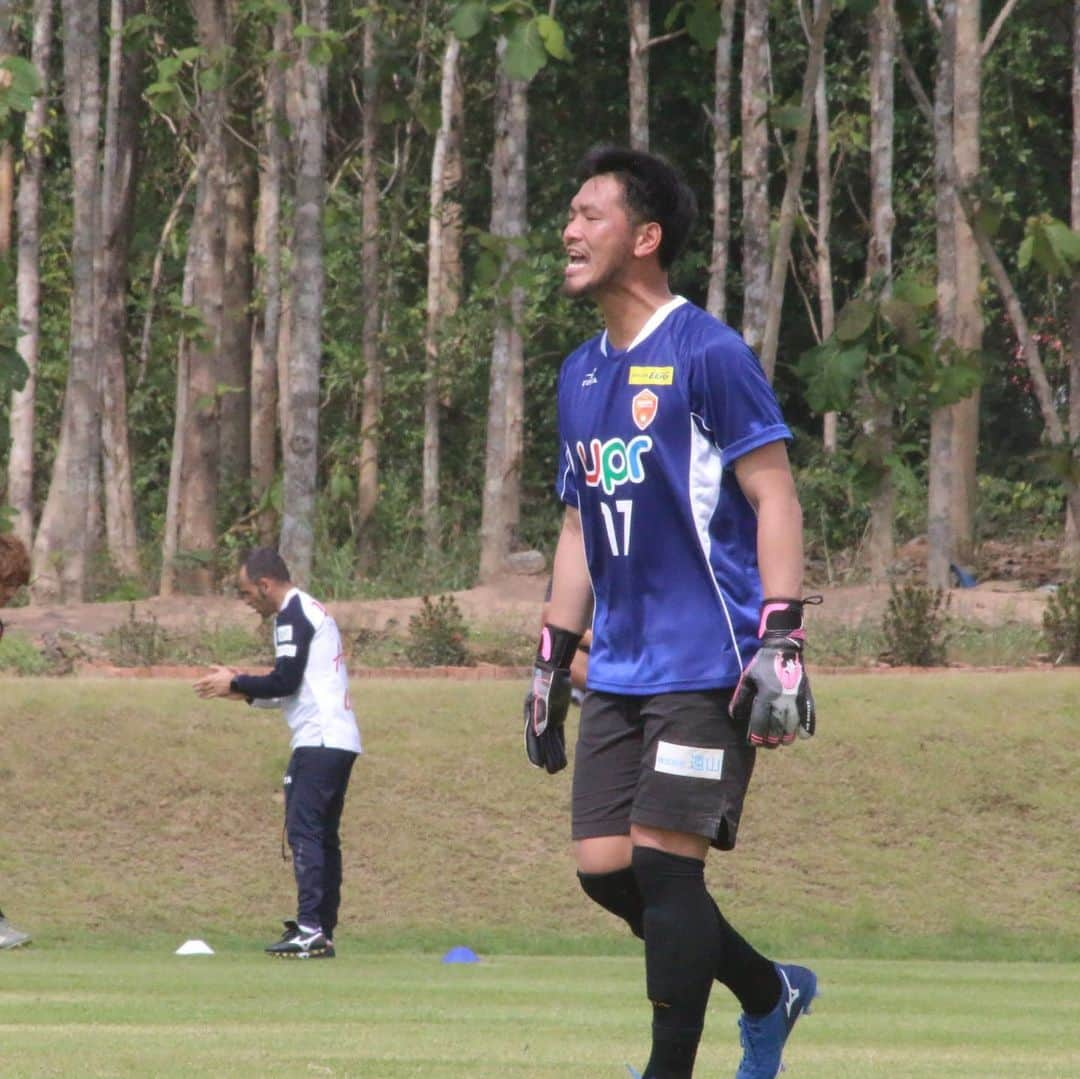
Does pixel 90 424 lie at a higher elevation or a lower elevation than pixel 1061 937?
higher

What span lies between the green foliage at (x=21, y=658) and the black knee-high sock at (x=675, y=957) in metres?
13.8

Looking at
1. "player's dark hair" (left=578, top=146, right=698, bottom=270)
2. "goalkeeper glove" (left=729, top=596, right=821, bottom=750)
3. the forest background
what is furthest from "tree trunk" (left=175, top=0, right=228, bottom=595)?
"goalkeeper glove" (left=729, top=596, right=821, bottom=750)

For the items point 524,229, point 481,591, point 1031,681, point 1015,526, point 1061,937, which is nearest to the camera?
point 1061,937

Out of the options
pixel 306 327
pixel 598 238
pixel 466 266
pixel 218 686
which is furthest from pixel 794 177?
pixel 466 266

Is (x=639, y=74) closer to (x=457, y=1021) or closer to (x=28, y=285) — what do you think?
(x=28, y=285)

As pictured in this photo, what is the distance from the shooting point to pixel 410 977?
10.8 meters

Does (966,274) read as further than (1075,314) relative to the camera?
No

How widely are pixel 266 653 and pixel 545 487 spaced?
48.9ft

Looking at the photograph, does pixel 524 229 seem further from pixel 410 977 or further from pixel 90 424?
pixel 410 977

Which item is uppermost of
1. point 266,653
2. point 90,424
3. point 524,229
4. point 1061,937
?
point 524,229

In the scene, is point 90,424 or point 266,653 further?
point 90,424

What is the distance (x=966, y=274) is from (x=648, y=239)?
20139 millimetres

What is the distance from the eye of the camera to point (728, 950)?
5.88m

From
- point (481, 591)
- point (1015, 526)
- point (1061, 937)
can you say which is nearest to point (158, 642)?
point (481, 591)
